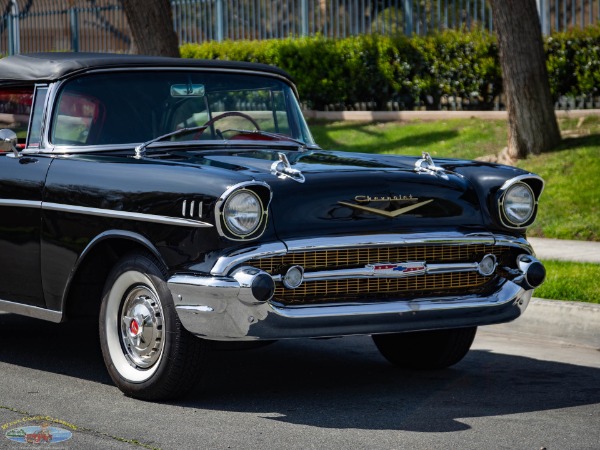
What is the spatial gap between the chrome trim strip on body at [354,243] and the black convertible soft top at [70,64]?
197 cm

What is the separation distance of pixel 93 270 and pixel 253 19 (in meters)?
16.0

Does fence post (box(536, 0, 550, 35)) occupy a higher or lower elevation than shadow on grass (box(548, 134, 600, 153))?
higher

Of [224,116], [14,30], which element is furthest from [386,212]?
[14,30]

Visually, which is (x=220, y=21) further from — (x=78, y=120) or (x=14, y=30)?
(x=78, y=120)

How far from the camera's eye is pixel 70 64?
7148 mm

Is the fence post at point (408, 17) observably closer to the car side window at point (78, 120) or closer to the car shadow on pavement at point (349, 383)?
the car shadow on pavement at point (349, 383)

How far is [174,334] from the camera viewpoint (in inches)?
232

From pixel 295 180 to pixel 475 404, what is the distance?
144 centimetres

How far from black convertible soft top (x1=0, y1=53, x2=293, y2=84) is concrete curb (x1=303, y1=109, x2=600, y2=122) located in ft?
30.9

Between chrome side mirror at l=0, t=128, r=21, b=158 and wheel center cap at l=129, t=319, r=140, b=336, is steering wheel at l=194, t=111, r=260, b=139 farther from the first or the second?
wheel center cap at l=129, t=319, r=140, b=336

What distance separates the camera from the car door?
6727 mm

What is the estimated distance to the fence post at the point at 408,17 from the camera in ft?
63.5

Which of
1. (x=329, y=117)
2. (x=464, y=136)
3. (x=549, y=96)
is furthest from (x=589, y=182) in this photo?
(x=329, y=117)

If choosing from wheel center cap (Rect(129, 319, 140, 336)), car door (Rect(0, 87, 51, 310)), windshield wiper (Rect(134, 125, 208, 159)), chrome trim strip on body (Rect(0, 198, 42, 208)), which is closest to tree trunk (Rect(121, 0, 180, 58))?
car door (Rect(0, 87, 51, 310))
